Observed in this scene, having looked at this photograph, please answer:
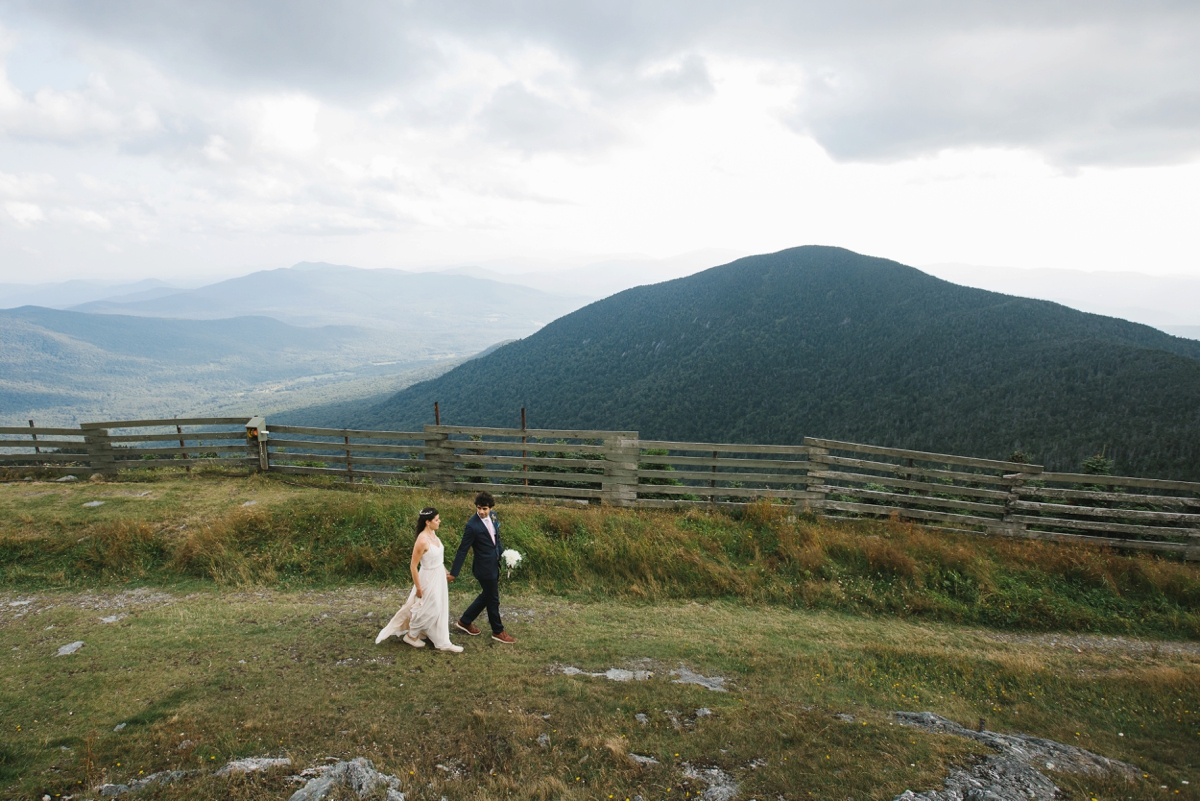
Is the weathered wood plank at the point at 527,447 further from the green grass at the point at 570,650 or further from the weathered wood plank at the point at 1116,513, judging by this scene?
the weathered wood plank at the point at 1116,513

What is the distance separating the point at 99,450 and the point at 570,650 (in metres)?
12.9

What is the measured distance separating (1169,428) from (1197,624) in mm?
63071

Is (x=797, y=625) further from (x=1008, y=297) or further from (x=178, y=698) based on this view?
(x=1008, y=297)

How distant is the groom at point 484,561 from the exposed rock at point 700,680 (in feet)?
6.56

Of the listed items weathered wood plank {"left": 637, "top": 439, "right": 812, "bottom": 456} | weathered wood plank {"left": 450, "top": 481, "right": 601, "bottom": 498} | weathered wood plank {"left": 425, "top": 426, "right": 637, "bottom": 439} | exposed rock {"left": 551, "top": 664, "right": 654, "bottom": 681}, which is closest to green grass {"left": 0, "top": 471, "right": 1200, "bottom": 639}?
weathered wood plank {"left": 450, "top": 481, "right": 601, "bottom": 498}

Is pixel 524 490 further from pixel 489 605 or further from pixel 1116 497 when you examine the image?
pixel 1116 497

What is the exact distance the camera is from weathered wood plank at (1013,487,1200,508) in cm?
996

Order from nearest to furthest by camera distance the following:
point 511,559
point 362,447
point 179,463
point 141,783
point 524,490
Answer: point 141,783 < point 511,559 < point 524,490 < point 362,447 < point 179,463

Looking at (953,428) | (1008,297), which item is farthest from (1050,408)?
(1008,297)

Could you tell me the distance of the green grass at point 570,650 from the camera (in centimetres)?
435

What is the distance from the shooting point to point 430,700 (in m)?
5.23

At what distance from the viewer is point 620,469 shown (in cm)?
1100

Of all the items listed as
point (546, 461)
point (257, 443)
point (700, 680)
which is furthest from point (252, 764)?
point (257, 443)

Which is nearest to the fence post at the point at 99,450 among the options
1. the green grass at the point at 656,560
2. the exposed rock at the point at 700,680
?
the green grass at the point at 656,560
